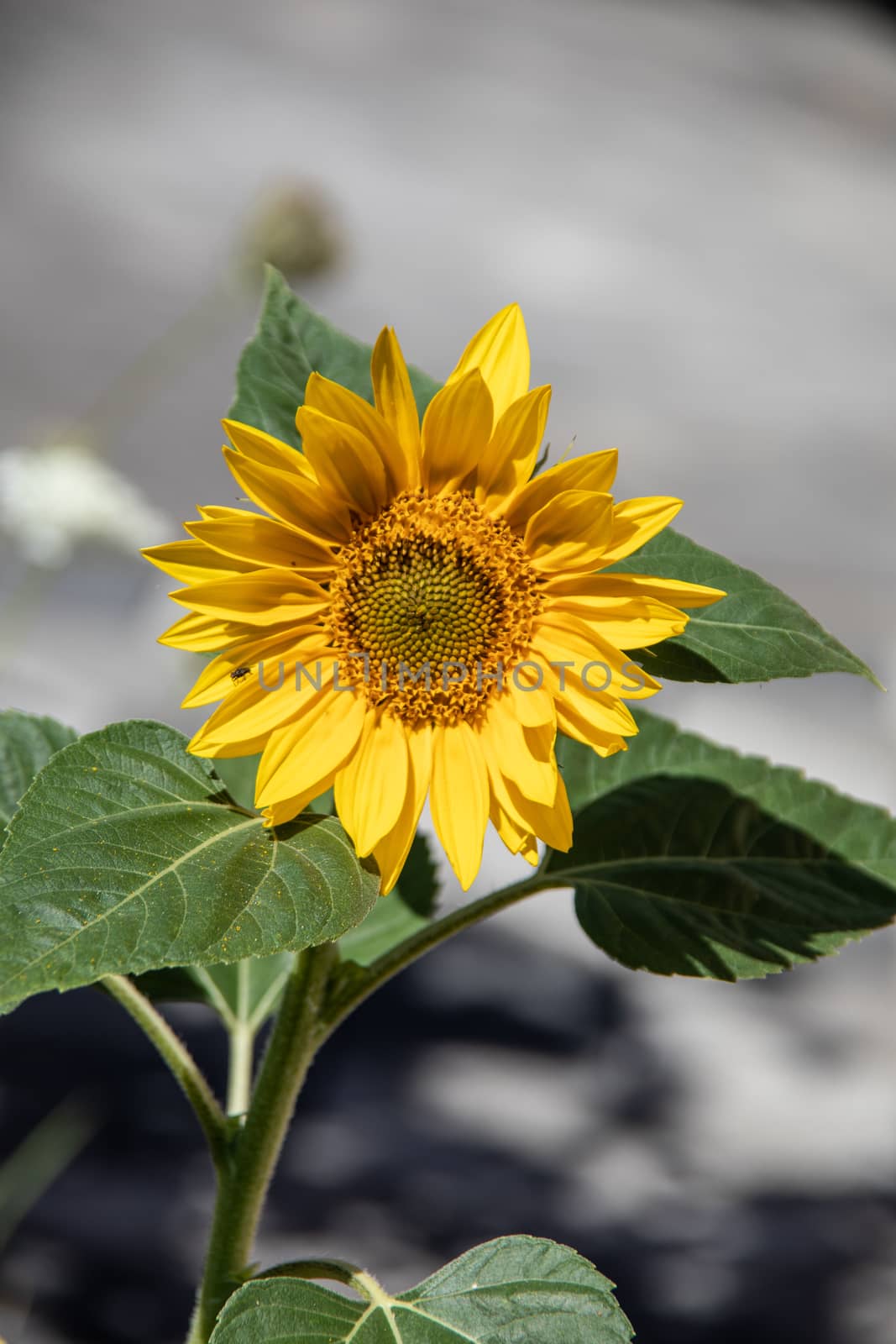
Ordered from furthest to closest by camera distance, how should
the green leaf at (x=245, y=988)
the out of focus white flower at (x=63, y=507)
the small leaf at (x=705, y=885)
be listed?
the out of focus white flower at (x=63, y=507) → the green leaf at (x=245, y=988) → the small leaf at (x=705, y=885)

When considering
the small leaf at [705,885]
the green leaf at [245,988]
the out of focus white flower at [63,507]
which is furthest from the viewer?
the out of focus white flower at [63,507]

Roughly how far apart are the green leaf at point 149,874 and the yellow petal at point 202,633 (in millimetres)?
27

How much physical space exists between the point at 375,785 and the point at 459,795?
24mm

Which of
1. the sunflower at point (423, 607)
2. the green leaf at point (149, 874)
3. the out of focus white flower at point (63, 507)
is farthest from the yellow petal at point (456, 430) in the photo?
A: the out of focus white flower at point (63, 507)

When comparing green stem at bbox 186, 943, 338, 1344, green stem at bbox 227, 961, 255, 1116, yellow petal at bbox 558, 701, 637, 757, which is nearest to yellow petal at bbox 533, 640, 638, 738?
yellow petal at bbox 558, 701, 637, 757

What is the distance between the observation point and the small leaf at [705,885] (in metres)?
0.40

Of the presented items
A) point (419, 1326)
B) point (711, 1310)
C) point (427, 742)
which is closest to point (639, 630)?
point (427, 742)

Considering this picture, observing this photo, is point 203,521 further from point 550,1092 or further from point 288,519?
point 550,1092

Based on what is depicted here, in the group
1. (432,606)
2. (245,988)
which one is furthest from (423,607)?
(245,988)

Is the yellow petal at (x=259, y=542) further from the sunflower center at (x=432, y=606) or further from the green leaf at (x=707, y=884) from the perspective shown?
the green leaf at (x=707, y=884)

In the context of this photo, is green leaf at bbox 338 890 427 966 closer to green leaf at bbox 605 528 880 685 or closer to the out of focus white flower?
green leaf at bbox 605 528 880 685

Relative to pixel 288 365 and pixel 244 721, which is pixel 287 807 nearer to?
pixel 244 721

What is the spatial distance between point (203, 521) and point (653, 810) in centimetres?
21

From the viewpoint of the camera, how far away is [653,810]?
0.46 meters
